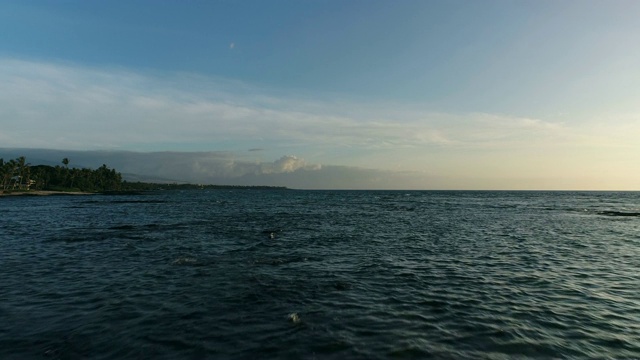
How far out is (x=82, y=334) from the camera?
12.9 metres

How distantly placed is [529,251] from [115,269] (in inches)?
1227

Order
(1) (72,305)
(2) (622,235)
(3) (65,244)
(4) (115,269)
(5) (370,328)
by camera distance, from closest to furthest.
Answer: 1. (5) (370,328)
2. (1) (72,305)
3. (4) (115,269)
4. (3) (65,244)
5. (2) (622,235)

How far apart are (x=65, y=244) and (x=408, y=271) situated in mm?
29607

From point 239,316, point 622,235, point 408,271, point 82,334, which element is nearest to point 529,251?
point 408,271

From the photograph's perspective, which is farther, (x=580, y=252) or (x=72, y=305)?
(x=580, y=252)

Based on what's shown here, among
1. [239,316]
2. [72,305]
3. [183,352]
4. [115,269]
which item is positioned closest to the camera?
[183,352]

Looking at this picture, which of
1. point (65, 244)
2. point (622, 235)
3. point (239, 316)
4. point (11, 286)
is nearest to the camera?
point (239, 316)

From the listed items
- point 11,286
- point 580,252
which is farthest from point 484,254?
point 11,286

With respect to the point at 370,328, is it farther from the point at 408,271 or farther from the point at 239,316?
the point at 408,271

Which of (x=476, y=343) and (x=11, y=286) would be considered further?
(x=11, y=286)

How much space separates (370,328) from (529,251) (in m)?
23.6

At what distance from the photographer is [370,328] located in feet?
44.9

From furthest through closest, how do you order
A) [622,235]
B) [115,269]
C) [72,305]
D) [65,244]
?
[622,235] < [65,244] < [115,269] < [72,305]

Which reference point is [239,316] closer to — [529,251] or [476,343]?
[476,343]
